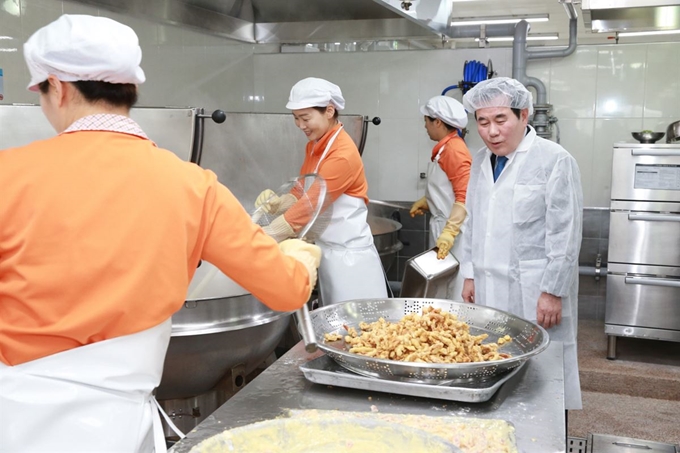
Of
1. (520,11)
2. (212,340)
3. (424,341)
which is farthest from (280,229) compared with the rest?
(520,11)

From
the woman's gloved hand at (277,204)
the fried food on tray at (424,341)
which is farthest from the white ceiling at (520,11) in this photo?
the fried food on tray at (424,341)

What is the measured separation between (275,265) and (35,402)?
51cm

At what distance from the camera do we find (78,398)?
1215mm

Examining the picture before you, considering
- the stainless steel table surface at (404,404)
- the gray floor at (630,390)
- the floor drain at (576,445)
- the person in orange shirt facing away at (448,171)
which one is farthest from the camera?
the person in orange shirt facing away at (448,171)

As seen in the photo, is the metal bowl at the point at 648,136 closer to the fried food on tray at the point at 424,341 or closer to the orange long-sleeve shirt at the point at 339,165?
the orange long-sleeve shirt at the point at 339,165

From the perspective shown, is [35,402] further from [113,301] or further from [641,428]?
[641,428]

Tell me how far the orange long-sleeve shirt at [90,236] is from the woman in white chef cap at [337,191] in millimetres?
1886

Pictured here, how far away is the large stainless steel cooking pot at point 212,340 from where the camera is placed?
6.86 ft

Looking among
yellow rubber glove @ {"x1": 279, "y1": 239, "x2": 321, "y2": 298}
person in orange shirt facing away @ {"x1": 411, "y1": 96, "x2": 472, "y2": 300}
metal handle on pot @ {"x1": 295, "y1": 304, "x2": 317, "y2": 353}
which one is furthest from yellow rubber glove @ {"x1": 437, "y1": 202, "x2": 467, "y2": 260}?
metal handle on pot @ {"x1": 295, "y1": 304, "x2": 317, "y2": 353}

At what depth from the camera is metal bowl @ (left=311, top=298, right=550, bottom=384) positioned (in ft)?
4.94

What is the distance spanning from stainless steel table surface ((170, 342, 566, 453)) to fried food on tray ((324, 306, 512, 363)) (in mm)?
98

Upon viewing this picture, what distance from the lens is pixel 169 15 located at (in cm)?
356

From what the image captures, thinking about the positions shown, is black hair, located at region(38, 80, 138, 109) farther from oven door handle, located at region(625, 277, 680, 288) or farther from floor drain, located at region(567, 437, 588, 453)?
oven door handle, located at region(625, 277, 680, 288)

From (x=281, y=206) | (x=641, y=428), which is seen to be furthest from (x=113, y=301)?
(x=641, y=428)
